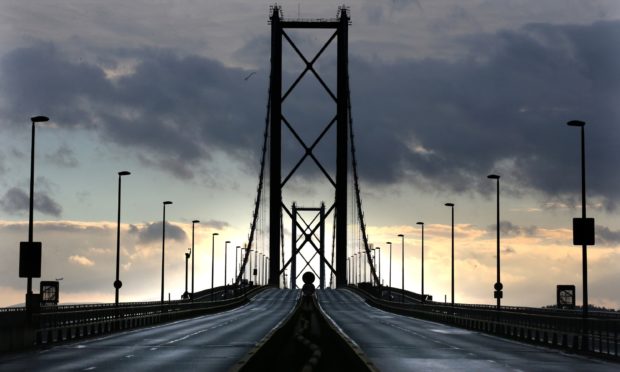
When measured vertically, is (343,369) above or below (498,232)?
below

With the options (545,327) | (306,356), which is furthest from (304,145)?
(306,356)

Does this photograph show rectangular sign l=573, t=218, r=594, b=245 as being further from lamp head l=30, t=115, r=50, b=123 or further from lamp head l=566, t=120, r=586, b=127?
lamp head l=30, t=115, r=50, b=123

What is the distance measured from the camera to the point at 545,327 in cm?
7244

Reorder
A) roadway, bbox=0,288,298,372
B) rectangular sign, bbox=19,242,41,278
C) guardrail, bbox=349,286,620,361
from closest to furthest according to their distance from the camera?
roadway, bbox=0,288,298,372 < guardrail, bbox=349,286,620,361 < rectangular sign, bbox=19,242,41,278

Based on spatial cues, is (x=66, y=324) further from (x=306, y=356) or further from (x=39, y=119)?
(x=306, y=356)

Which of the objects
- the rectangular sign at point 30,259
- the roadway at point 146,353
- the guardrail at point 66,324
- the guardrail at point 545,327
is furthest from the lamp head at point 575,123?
the guardrail at point 66,324

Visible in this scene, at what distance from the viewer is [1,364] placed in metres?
38.0

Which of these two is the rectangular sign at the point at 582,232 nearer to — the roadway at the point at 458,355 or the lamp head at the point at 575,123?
the lamp head at the point at 575,123

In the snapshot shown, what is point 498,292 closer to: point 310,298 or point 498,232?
point 498,232

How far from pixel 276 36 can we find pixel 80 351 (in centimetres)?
14027

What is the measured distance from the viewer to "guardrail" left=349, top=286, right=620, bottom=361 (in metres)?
51.4

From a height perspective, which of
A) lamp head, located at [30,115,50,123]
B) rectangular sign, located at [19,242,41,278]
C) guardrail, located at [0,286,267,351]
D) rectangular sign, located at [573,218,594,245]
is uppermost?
lamp head, located at [30,115,50,123]

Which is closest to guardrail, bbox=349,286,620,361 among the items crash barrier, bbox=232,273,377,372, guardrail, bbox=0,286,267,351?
crash barrier, bbox=232,273,377,372

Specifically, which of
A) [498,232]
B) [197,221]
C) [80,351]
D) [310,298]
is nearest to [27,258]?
[80,351]
